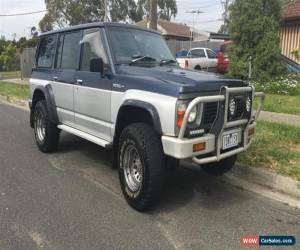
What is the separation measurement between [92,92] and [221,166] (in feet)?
6.66

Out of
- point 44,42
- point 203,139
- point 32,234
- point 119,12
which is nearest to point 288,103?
point 44,42

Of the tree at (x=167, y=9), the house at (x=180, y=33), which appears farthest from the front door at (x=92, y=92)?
the tree at (x=167, y=9)

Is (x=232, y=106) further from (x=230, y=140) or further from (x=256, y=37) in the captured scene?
(x=256, y=37)

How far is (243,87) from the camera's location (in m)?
4.88

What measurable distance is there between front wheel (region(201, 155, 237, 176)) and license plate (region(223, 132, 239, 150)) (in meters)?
0.76

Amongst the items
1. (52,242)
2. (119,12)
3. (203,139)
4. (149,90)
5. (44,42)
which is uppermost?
(119,12)

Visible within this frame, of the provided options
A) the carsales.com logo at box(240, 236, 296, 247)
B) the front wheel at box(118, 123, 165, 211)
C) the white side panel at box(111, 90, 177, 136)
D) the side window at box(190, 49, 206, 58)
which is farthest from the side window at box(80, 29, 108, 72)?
the side window at box(190, 49, 206, 58)

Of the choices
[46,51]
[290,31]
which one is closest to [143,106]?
[46,51]

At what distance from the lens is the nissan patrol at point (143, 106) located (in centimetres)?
437

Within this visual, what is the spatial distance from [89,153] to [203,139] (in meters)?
3.35

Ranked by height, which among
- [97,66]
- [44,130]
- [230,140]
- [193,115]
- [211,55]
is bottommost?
[44,130]

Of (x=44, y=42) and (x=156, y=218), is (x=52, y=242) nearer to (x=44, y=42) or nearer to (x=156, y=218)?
(x=156, y=218)

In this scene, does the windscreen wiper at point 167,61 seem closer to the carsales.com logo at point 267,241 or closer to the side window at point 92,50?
the side window at point 92,50

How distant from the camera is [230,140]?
481cm
